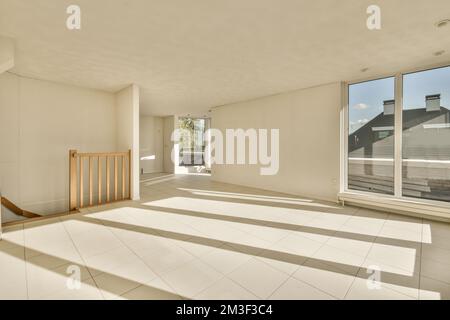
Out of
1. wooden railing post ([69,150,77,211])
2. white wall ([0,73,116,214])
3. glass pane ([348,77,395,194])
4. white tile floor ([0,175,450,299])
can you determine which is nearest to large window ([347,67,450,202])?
glass pane ([348,77,395,194])

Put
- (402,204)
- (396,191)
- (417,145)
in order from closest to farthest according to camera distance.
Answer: (402,204), (417,145), (396,191)

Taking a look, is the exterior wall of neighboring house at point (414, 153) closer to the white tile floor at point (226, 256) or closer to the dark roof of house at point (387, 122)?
the dark roof of house at point (387, 122)

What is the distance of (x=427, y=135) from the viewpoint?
365cm

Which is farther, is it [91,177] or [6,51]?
[91,177]

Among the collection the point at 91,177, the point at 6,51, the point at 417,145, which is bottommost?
the point at 91,177

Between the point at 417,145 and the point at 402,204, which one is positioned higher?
the point at 417,145

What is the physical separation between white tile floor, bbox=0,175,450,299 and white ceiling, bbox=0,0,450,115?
261cm

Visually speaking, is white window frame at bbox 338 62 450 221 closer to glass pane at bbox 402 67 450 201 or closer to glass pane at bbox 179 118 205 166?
glass pane at bbox 402 67 450 201

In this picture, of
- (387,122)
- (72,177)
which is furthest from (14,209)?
(387,122)

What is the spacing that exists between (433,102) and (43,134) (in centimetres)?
774

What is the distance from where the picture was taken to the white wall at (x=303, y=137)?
4508 mm

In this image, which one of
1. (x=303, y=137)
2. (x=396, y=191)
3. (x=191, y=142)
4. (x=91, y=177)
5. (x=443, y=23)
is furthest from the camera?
(x=191, y=142)

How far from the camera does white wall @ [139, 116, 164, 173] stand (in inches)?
356

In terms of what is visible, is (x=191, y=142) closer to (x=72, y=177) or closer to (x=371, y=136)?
(x=72, y=177)
